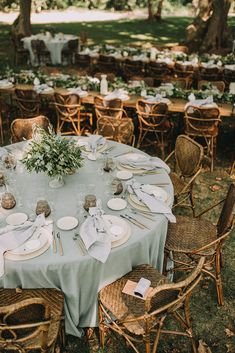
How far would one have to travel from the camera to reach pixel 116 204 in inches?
120

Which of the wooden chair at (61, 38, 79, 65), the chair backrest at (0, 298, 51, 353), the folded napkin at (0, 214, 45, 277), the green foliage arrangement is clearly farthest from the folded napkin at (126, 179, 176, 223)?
the wooden chair at (61, 38, 79, 65)

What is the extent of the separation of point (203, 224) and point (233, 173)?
237cm

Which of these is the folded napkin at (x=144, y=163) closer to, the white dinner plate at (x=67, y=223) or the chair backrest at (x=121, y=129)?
the white dinner plate at (x=67, y=223)

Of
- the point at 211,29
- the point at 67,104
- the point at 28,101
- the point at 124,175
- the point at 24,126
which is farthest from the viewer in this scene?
the point at 211,29

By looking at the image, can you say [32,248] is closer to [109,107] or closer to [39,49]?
[109,107]

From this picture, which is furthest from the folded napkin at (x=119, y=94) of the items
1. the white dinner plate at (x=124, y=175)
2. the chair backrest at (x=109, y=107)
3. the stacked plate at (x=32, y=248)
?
the stacked plate at (x=32, y=248)

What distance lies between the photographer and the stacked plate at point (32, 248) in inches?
97.3

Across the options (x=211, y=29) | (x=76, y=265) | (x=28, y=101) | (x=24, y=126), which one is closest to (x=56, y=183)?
(x=76, y=265)

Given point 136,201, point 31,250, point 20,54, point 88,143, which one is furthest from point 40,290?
point 20,54

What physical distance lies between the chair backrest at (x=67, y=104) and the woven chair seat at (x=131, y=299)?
12.2 ft

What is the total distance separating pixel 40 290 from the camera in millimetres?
2650

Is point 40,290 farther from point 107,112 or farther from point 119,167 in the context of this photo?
point 107,112

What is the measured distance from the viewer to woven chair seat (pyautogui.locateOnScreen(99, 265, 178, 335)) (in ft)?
8.21

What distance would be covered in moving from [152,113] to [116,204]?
9.64 feet
